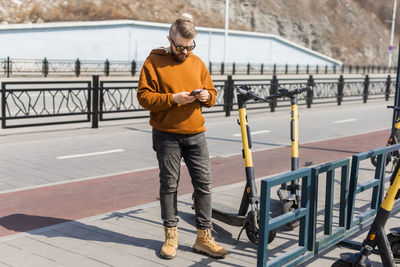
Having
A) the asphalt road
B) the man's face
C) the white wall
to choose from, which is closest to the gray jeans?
the man's face

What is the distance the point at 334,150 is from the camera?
10383 mm

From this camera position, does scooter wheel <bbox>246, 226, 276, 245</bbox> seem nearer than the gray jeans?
No

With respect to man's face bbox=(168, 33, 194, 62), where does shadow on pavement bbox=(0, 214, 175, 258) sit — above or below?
below

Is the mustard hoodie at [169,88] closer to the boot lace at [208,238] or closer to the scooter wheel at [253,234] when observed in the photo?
the boot lace at [208,238]

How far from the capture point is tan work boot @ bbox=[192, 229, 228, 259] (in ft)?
14.6

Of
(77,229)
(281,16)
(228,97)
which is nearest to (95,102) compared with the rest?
(228,97)

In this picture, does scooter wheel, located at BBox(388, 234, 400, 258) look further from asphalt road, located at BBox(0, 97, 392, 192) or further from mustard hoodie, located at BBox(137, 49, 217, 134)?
asphalt road, located at BBox(0, 97, 392, 192)

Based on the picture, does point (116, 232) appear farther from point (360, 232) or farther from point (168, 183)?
point (360, 232)

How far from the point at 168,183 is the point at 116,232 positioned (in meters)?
1.04

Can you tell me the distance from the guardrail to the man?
721 millimetres

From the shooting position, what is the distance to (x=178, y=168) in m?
4.42

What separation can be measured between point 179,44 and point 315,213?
1.63m

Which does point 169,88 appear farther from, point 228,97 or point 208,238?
point 228,97

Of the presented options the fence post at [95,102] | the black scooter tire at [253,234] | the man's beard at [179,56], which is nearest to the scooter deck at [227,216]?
the black scooter tire at [253,234]
